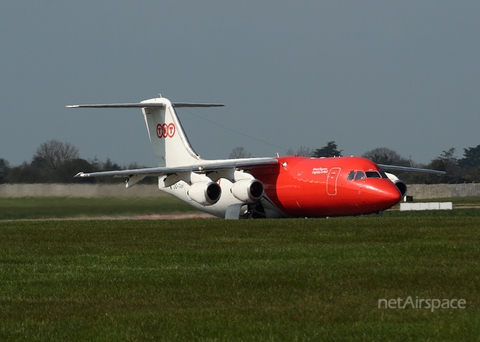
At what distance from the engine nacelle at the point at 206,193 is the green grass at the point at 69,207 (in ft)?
12.3

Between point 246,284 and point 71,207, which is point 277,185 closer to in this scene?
point 71,207

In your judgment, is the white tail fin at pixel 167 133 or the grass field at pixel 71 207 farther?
the white tail fin at pixel 167 133

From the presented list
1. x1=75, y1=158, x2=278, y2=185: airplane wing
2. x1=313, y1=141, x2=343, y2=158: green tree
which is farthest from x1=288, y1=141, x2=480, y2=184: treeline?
x1=75, y1=158, x2=278, y2=185: airplane wing

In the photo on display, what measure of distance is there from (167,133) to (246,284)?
29246mm

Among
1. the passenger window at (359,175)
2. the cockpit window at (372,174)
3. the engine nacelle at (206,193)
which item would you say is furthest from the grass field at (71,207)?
the passenger window at (359,175)

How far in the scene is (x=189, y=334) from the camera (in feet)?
34.4

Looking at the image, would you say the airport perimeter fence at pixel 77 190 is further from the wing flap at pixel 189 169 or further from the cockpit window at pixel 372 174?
the cockpit window at pixel 372 174

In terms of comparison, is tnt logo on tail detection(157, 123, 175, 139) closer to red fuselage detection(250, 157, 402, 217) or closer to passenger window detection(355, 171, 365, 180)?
red fuselage detection(250, 157, 402, 217)

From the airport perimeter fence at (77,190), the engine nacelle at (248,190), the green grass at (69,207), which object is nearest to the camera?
the engine nacelle at (248,190)

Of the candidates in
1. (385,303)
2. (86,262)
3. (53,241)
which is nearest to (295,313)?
(385,303)

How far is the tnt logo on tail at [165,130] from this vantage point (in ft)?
141

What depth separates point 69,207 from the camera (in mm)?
39312

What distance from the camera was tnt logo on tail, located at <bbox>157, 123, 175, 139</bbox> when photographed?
42.9m

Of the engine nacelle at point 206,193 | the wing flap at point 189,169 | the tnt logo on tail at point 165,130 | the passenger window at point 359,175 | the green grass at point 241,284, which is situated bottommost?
the green grass at point 241,284
